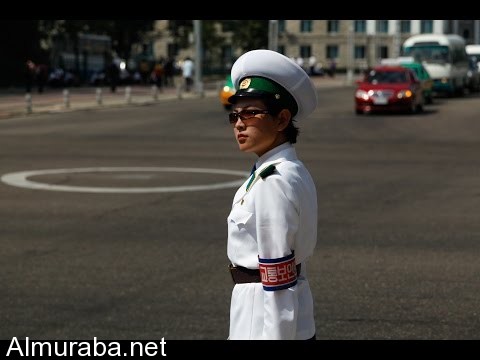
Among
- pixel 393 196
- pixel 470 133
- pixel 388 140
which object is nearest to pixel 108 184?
pixel 393 196

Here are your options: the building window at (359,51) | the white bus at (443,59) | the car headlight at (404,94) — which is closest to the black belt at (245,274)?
the car headlight at (404,94)

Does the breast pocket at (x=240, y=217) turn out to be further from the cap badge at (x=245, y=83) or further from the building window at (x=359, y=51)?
the building window at (x=359, y=51)

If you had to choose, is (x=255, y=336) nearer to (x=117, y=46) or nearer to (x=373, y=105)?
(x=373, y=105)

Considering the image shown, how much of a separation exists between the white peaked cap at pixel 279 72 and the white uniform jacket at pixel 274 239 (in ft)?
A: 0.60

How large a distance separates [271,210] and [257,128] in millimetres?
338

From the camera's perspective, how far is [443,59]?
49.9 metres

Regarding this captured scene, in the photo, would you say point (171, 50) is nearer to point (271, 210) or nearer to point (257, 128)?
point (257, 128)

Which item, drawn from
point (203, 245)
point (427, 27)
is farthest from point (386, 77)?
point (427, 27)

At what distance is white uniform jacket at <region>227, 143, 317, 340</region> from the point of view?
13.0 ft

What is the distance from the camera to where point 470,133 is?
29.0m

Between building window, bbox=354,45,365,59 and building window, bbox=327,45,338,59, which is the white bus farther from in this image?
building window, bbox=327,45,338,59

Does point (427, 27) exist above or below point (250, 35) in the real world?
below
